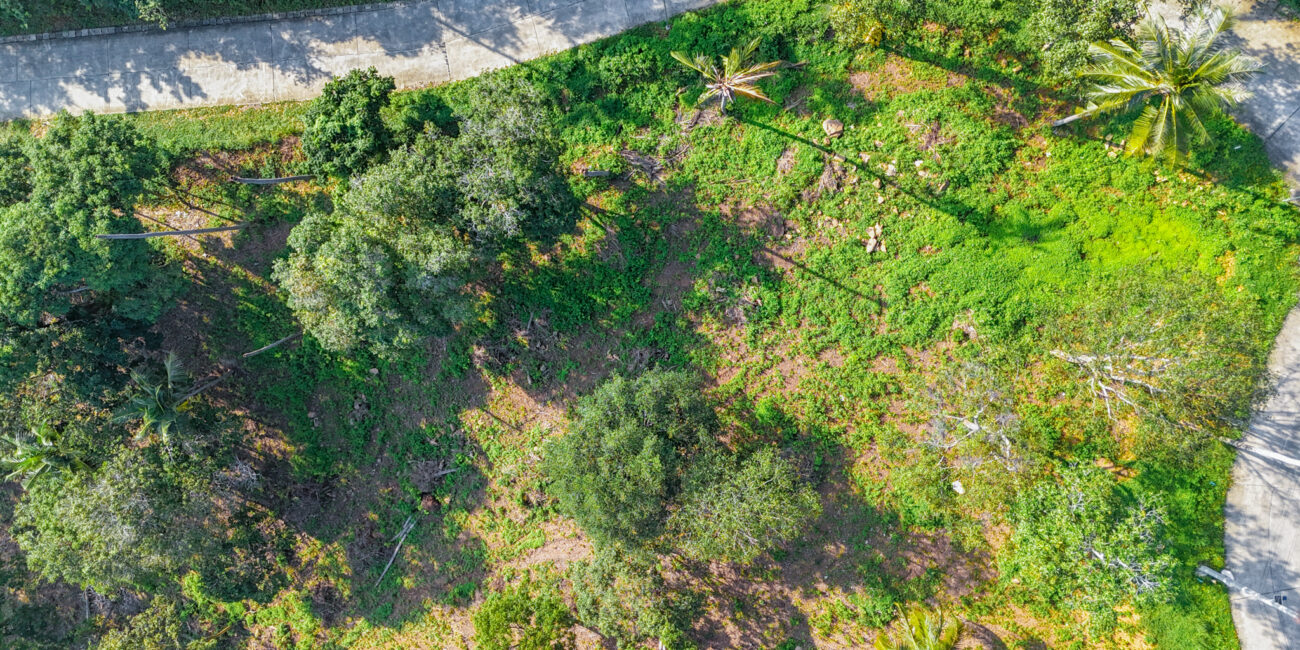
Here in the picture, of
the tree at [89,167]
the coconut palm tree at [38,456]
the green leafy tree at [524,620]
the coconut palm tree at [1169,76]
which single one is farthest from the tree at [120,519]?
the coconut palm tree at [1169,76]

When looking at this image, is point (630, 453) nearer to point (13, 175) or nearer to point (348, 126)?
point (348, 126)

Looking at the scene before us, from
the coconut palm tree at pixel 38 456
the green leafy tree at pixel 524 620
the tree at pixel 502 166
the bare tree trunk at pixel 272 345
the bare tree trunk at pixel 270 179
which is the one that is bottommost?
the green leafy tree at pixel 524 620

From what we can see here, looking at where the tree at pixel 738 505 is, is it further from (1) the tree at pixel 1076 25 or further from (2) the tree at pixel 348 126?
(1) the tree at pixel 1076 25

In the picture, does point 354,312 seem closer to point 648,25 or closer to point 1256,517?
point 648,25

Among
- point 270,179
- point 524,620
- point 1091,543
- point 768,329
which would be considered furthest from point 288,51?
point 1091,543

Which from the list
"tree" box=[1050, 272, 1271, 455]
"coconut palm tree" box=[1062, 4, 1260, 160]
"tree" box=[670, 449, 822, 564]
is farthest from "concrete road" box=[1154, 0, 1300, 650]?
"tree" box=[670, 449, 822, 564]

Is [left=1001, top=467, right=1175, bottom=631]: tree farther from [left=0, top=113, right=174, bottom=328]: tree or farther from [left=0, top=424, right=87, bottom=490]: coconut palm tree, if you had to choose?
[left=0, top=424, right=87, bottom=490]: coconut palm tree
